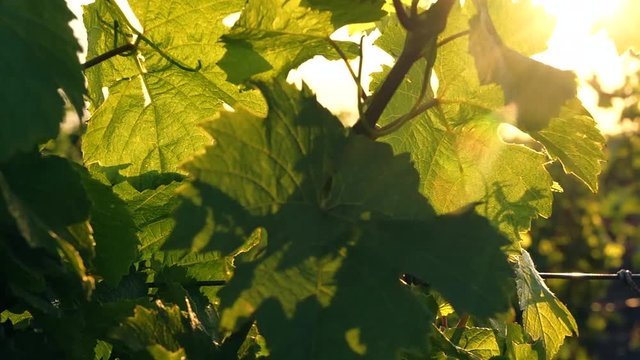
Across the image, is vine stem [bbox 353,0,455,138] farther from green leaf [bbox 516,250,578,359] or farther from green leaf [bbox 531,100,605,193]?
green leaf [bbox 516,250,578,359]

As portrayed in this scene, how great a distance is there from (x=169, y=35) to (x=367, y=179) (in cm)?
52

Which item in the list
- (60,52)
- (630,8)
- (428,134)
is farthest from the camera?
(428,134)

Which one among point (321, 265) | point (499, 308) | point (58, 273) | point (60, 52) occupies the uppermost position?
point (60, 52)

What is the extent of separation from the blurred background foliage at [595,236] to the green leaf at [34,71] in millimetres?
8837

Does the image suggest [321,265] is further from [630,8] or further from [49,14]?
[630,8]

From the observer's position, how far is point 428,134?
1270 mm

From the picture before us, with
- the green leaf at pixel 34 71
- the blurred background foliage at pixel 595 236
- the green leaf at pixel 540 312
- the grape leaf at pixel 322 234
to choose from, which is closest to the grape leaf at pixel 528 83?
the grape leaf at pixel 322 234

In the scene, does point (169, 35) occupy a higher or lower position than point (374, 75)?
higher

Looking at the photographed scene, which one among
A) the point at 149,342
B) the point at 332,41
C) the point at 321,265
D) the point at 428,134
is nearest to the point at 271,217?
the point at 321,265

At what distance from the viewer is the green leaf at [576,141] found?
3.71 ft

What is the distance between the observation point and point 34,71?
0.81 m

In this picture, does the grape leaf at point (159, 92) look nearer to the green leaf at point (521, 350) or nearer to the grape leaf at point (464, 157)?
the grape leaf at point (464, 157)

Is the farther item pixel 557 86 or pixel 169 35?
pixel 169 35

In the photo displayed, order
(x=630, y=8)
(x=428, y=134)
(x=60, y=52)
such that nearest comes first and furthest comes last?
(x=60, y=52)
(x=630, y=8)
(x=428, y=134)
